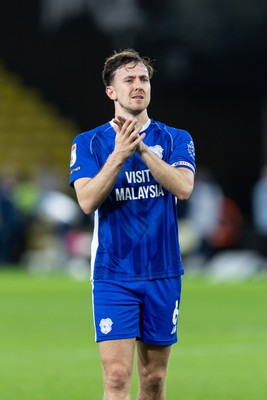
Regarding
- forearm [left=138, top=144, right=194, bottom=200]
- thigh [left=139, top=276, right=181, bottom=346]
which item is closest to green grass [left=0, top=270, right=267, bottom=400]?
thigh [left=139, top=276, right=181, bottom=346]

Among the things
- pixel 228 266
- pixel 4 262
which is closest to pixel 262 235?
pixel 228 266

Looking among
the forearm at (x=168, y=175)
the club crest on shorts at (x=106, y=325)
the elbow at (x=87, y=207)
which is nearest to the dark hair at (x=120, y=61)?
the forearm at (x=168, y=175)

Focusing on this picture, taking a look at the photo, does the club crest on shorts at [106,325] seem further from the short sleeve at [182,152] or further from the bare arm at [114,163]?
the short sleeve at [182,152]

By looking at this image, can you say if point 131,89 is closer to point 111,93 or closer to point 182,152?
point 111,93

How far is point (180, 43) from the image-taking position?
1131 inches

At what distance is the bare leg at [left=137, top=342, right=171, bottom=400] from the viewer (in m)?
7.04

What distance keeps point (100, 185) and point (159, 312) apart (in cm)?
88

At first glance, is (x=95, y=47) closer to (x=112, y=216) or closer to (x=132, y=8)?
(x=132, y=8)

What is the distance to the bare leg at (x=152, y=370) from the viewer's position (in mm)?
7043

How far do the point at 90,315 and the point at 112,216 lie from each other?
30.7 feet

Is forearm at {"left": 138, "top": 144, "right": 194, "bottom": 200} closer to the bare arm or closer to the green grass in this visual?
the bare arm

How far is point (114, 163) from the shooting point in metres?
6.65

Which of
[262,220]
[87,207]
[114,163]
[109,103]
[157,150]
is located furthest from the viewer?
[109,103]

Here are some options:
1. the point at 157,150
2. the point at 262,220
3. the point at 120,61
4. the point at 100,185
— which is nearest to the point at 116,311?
the point at 100,185
